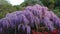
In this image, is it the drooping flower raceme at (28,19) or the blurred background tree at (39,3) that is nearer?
the drooping flower raceme at (28,19)

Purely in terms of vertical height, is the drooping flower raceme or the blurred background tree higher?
the blurred background tree

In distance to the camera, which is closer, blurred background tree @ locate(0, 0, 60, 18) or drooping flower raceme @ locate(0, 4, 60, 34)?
drooping flower raceme @ locate(0, 4, 60, 34)

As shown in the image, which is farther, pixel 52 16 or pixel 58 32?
pixel 52 16

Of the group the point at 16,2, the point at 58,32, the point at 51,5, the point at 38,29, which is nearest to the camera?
the point at 58,32

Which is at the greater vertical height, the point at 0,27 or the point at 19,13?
the point at 19,13

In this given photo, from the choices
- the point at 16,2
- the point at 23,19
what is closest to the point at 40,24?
the point at 23,19

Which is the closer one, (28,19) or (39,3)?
(28,19)

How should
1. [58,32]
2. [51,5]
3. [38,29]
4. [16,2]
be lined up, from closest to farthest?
[58,32] < [38,29] < [51,5] < [16,2]

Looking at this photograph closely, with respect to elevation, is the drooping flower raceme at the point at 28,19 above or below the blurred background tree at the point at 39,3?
below

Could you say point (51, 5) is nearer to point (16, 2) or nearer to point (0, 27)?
point (16, 2)

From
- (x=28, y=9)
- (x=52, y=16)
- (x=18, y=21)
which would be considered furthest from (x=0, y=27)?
(x=52, y=16)

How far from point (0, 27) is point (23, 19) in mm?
837

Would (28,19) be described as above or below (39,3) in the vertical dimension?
below

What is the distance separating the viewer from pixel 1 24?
746 centimetres
